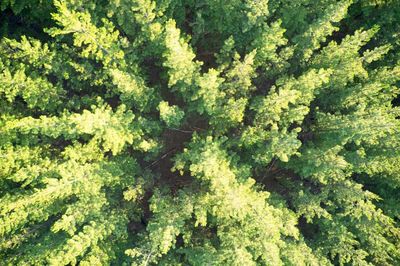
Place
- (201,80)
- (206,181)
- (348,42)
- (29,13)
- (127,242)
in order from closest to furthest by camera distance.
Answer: (201,80) < (348,42) < (206,181) < (127,242) < (29,13)

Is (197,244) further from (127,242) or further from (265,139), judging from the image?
(265,139)

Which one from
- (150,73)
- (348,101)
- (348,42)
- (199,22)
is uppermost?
(348,42)

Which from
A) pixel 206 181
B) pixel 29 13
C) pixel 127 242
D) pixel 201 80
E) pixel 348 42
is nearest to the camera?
pixel 201 80

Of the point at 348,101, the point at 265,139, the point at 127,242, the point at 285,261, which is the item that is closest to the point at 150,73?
the point at 265,139

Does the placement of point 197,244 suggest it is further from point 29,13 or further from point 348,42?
point 29,13

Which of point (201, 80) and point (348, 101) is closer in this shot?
point (201, 80)

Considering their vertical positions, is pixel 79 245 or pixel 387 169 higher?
pixel 387 169
